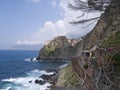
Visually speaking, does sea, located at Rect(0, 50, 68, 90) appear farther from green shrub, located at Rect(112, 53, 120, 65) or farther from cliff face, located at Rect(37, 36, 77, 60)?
green shrub, located at Rect(112, 53, 120, 65)

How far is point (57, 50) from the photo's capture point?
103438 millimetres

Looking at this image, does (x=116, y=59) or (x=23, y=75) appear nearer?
(x=116, y=59)

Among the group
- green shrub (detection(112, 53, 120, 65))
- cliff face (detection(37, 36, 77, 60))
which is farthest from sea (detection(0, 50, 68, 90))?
green shrub (detection(112, 53, 120, 65))

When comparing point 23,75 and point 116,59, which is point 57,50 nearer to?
point 23,75

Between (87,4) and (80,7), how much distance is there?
0.31 m

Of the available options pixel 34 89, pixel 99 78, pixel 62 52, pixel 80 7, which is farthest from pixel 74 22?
pixel 62 52

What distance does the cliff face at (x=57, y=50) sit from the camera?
10231 cm

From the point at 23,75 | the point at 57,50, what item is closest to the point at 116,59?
the point at 23,75

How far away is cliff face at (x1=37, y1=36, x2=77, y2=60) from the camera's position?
336ft

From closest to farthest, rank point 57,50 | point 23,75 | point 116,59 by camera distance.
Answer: point 116,59
point 23,75
point 57,50

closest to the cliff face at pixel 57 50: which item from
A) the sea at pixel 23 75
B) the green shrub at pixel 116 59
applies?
the sea at pixel 23 75

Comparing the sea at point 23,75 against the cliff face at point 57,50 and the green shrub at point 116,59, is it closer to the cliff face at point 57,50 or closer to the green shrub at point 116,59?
the cliff face at point 57,50

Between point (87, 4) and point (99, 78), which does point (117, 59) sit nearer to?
point (99, 78)

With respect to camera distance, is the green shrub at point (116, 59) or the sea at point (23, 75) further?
the sea at point (23, 75)
